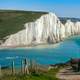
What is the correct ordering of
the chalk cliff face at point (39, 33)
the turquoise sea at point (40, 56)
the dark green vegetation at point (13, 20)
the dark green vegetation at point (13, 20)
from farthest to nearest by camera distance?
the dark green vegetation at point (13, 20) → the dark green vegetation at point (13, 20) → the chalk cliff face at point (39, 33) → the turquoise sea at point (40, 56)

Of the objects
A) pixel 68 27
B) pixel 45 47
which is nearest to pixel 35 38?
pixel 45 47

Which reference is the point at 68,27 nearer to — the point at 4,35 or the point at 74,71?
the point at 4,35

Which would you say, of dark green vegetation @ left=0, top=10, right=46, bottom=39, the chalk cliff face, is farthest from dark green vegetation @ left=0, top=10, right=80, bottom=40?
the chalk cliff face

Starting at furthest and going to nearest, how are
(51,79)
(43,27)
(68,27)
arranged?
(68,27)
(43,27)
(51,79)

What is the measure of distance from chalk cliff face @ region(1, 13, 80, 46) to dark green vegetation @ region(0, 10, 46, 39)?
2689mm

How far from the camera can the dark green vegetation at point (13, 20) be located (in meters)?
146

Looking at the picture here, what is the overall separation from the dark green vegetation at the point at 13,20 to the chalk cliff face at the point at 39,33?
2.69m

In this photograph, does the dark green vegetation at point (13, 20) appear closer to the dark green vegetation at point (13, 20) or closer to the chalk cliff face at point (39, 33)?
the dark green vegetation at point (13, 20)

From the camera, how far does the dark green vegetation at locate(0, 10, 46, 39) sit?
146 m

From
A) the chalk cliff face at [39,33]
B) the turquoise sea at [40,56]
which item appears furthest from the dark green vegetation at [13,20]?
the turquoise sea at [40,56]

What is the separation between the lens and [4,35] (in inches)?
5600

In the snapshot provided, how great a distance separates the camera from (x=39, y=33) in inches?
5802

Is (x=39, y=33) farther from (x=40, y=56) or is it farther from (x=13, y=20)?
(x=40, y=56)

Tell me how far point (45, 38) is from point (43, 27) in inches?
178
